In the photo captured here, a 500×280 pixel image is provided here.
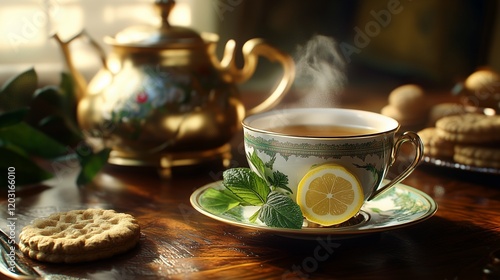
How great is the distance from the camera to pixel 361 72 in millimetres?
1886

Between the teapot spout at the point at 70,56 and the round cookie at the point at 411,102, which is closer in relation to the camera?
the teapot spout at the point at 70,56

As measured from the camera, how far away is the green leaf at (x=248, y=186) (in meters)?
0.80

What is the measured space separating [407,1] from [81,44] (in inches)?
36.2

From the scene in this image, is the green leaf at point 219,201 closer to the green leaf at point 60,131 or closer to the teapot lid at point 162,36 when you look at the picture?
the teapot lid at point 162,36

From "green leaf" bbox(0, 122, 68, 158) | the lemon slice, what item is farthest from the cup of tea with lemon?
"green leaf" bbox(0, 122, 68, 158)

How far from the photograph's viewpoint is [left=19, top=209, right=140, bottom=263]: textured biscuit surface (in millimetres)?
689

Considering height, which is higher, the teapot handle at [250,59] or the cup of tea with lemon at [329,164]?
the teapot handle at [250,59]

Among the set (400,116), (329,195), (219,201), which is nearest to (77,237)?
(219,201)

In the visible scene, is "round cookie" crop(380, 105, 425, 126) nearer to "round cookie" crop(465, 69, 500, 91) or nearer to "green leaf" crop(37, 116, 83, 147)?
"round cookie" crop(465, 69, 500, 91)

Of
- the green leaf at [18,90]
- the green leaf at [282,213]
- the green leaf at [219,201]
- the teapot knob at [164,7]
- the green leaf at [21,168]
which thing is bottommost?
the green leaf at [21,168]

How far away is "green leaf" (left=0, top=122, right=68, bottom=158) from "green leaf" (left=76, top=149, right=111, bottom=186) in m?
0.11

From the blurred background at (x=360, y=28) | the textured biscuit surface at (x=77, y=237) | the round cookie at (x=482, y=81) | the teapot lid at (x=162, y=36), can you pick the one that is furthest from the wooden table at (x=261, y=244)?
the blurred background at (x=360, y=28)

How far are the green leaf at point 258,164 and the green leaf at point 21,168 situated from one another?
0.38 metres

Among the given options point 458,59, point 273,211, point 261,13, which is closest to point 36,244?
point 273,211
